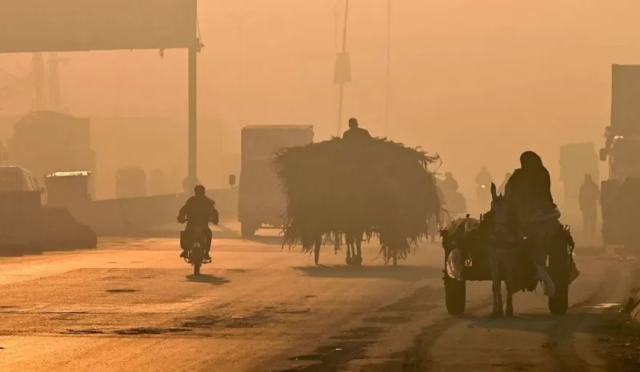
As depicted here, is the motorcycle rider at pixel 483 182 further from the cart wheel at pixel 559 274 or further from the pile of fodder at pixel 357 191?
the cart wheel at pixel 559 274

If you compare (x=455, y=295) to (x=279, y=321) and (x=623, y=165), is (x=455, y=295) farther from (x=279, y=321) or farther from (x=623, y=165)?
(x=623, y=165)

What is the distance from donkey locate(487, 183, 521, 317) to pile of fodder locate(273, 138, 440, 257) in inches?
487

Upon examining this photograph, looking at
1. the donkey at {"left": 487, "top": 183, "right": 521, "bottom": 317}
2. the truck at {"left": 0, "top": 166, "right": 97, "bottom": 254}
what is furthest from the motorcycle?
the donkey at {"left": 487, "top": 183, "right": 521, "bottom": 317}

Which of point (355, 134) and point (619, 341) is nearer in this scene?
point (619, 341)

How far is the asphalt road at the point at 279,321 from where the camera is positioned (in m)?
15.3

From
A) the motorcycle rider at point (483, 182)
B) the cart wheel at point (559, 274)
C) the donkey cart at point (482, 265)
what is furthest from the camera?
the motorcycle rider at point (483, 182)

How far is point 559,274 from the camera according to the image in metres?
20.2

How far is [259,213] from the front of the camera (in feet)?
170

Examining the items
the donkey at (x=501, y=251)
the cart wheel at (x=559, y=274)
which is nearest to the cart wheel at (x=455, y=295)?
the donkey at (x=501, y=251)

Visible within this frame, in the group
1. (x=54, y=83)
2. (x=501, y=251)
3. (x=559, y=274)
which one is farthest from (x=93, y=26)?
(x=54, y=83)

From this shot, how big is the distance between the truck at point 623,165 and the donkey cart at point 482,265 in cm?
1734

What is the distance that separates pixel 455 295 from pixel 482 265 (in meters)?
0.61

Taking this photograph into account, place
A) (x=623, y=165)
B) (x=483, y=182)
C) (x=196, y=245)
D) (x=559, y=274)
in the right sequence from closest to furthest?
(x=559, y=274)
(x=196, y=245)
(x=623, y=165)
(x=483, y=182)

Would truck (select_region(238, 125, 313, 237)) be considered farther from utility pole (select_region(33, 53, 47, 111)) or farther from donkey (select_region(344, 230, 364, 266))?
utility pole (select_region(33, 53, 47, 111))
